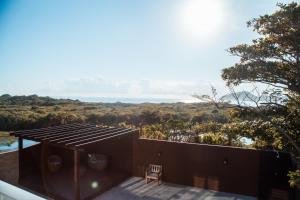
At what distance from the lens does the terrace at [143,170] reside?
7055mm

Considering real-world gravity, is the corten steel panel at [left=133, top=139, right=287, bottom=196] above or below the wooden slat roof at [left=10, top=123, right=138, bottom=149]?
below

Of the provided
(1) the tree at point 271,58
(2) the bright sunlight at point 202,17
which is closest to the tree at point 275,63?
(1) the tree at point 271,58

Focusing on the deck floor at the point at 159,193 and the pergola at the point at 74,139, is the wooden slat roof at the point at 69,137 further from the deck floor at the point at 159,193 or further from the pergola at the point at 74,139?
the deck floor at the point at 159,193

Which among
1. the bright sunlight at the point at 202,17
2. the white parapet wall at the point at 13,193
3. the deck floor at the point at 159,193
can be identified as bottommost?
the deck floor at the point at 159,193

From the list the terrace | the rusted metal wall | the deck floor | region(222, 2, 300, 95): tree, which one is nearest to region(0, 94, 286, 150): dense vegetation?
the terrace

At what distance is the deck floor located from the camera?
725 centimetres

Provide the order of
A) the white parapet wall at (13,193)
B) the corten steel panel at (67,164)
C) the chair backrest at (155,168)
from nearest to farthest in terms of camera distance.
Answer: the white parapet wall at (13,193) < the corten steel panel at (67,164) < the chair backrest at (155,168)

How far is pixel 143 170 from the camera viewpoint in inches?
350

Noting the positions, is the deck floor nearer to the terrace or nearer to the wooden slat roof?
the terrace

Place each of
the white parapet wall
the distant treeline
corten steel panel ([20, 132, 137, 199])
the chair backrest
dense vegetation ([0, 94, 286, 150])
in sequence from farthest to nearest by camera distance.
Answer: the distant treeline, the chair backrest, corten steel panel ([20, 132, 137, 199]), dense vegetation ([0, 94, 286, 150]), the white parapet wall

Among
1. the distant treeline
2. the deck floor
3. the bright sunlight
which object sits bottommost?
the deck floor

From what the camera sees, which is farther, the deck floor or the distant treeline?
the distant treeline

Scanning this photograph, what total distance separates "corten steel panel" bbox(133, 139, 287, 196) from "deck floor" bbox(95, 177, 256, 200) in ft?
0.83

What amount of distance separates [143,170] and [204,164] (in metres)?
2.08
